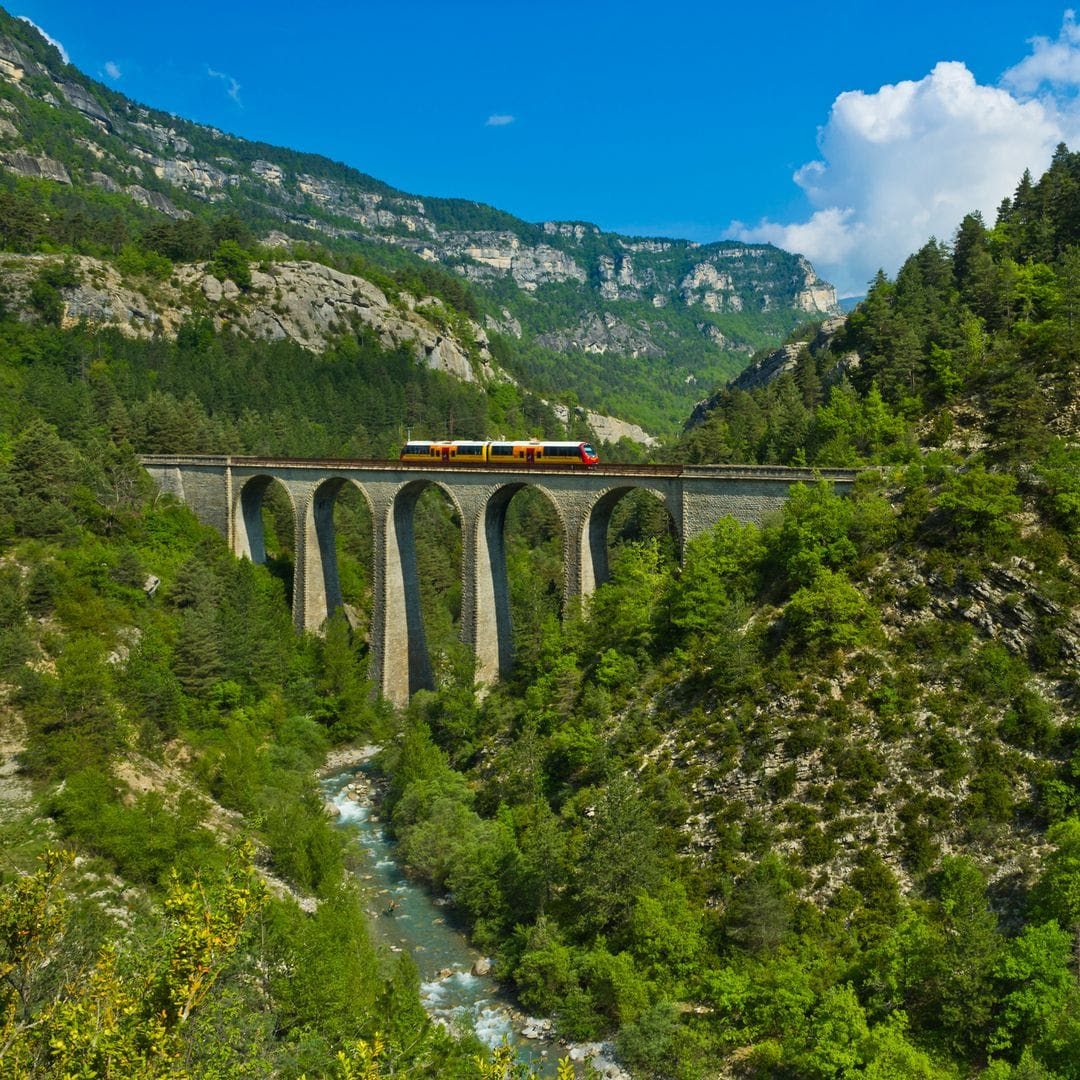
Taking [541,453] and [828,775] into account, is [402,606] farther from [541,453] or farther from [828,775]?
[828,775]

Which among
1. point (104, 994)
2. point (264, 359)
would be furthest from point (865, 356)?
point (264, 359)

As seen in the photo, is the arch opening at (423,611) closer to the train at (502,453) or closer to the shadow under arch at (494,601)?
the shadow under arch at (494,601)

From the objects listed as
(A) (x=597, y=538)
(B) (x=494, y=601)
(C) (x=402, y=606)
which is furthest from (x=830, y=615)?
(C) (x=402, y=606)

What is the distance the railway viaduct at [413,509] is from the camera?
44000mm

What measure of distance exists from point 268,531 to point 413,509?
20.6 m

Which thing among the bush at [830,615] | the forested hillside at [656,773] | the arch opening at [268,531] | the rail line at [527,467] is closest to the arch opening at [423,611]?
the forested hillside at [656,773]

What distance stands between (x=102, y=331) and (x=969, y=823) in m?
101

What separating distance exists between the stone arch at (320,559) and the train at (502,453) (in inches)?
347

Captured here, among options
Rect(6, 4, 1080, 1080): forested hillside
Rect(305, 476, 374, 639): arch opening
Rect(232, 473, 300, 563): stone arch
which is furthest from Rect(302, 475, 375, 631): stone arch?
Rect(232, 473, 300, 563): stone arch

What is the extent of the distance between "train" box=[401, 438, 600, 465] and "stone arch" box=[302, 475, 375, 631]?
347 inches

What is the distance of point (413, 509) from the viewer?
6147cm

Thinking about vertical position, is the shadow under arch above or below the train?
below

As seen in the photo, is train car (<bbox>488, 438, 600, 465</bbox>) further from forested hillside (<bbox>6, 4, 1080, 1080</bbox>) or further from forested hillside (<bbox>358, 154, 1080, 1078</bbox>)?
forested hillside (<bbox>6, 4, 1080, 1080</bbox>)

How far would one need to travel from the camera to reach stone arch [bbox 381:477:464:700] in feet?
191
